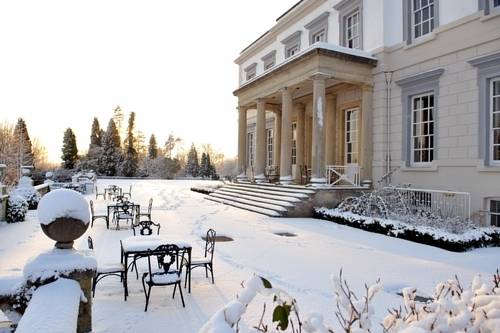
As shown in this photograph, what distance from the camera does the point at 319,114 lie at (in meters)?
14.0

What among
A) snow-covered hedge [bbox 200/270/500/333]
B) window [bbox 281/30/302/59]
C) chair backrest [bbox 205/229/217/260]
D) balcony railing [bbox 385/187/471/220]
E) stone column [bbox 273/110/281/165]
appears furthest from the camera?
stone column [bbox 273/110/281/165]

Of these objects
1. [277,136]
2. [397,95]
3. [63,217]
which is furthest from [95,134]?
[63,217]

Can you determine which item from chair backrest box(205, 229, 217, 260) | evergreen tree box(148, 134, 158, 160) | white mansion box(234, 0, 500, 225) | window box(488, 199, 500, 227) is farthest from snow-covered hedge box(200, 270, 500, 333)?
evergreen tree box(148, 134, 158, 160)

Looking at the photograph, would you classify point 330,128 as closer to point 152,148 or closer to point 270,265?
point 270,265

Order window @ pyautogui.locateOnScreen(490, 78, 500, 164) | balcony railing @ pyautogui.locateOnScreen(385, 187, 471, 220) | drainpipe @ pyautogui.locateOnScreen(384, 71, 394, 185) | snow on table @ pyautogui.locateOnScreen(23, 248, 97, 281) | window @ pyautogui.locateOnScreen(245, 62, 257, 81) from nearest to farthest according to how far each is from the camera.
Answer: snow on table @ pyautogui.locateOnScreen(23, 248, 97, 281)
window @ pyautogui.locateOnScreen(490, 78, 500, 164)
balcony railing @ pyautogui.locateOnScreen(385, 187, 471, 220)
drainpipe @ pyautogui.locateOnScreen(384, 71, 394, 185)
window @ pyautogui.locateOnScreen(245, 62, 257, 81)

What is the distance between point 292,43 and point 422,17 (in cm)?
869

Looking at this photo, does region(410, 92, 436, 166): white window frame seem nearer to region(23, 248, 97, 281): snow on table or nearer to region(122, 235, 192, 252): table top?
region(122, 235, 192, 252): table top

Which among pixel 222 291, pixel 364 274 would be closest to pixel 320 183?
pixel 364 274

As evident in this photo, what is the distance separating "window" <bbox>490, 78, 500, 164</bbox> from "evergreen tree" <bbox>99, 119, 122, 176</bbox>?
48.7m

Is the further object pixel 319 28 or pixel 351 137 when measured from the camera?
pixel 319 28

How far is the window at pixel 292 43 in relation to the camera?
20.4 meters

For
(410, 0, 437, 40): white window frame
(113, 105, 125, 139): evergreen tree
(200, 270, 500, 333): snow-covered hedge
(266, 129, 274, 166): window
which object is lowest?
(200, 270, 500, 333): snow-covered hedge

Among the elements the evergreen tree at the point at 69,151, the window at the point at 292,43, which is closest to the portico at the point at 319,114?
the window at the point at 292,43

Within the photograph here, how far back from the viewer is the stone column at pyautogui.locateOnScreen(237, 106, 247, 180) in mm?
20656
